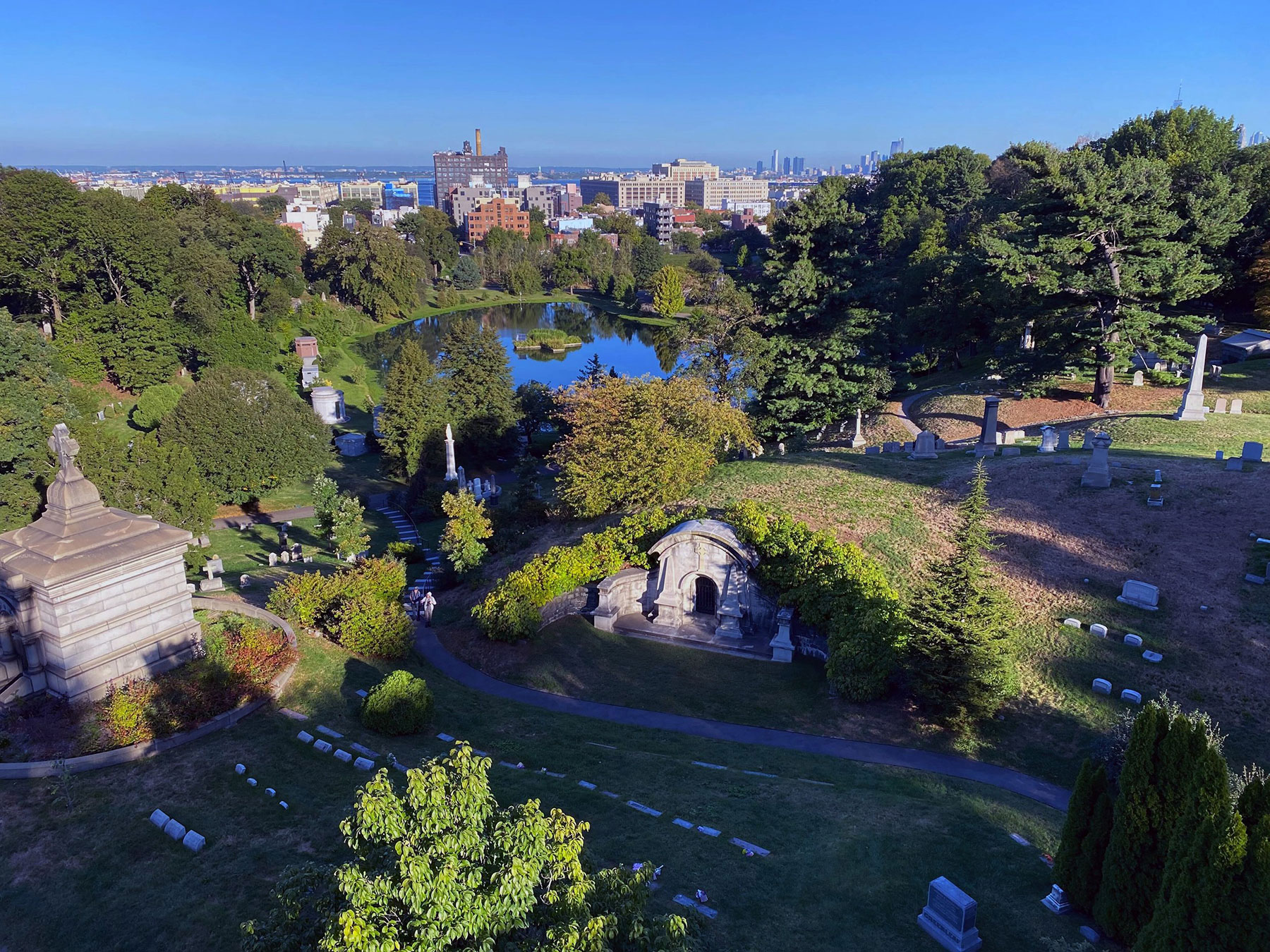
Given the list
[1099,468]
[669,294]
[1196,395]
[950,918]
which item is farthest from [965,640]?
[669,294]

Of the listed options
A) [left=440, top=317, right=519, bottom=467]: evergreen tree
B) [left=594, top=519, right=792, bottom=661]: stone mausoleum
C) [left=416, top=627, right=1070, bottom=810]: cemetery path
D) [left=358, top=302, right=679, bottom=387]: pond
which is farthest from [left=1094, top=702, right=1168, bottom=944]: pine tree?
[left=358, top=302, right=679, bottom=387]: pond

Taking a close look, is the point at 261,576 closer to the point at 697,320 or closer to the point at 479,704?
the point at 479,704

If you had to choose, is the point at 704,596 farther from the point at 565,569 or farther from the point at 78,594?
the point at 78,594

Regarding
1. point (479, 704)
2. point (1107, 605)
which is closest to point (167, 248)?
point (479, 704)

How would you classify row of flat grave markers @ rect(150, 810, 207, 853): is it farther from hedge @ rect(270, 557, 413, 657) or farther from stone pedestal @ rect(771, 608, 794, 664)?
stone pedestal @ rect(771, 608, 794, 664)

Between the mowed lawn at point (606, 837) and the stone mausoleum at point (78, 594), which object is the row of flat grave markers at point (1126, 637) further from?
the stone mausoleum at point (78, 594)

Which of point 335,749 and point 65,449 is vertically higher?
point 65,449

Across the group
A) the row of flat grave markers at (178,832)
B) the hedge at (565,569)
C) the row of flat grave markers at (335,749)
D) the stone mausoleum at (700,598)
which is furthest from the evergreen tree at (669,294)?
the row of flat grave markers at (178,832)
